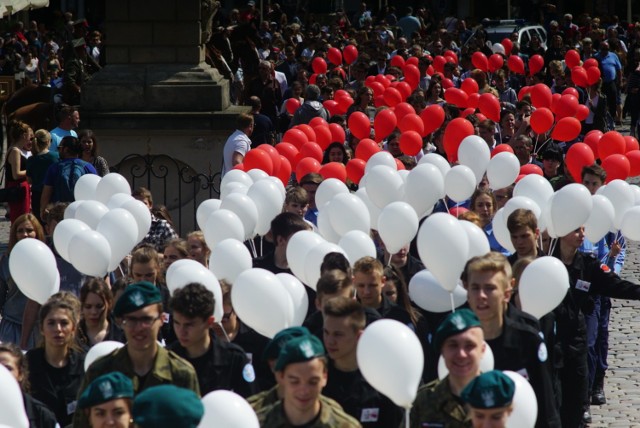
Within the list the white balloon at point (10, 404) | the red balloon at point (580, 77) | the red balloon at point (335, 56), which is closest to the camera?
the white balloon at point (10, 404)

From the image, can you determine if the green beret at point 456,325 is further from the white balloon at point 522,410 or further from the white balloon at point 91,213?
the white balloon at point 91,213

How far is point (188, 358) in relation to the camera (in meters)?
6.98

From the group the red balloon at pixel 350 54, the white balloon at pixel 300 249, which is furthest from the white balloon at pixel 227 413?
the red balloon at pixel 350 54

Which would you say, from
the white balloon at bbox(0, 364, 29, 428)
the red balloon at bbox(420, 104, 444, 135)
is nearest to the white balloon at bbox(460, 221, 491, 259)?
the white balloon at bbox(0, 364, 29, 428)

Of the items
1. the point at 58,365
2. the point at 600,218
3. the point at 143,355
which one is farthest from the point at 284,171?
the point at 143,355

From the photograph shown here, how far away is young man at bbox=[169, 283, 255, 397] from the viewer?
22.5 feet

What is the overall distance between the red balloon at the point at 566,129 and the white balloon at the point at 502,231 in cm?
565

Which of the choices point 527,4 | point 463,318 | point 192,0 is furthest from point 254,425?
point 527,4

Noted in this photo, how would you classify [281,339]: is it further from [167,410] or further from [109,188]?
[109,188]

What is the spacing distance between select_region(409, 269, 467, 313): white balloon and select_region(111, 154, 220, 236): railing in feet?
24.5

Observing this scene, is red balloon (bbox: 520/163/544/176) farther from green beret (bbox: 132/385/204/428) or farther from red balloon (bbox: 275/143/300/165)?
green beret (bbox: 132/385/204/428)

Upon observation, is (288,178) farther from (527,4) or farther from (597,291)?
(527,4)

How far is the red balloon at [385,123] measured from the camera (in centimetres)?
1539

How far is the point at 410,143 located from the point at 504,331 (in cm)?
698
